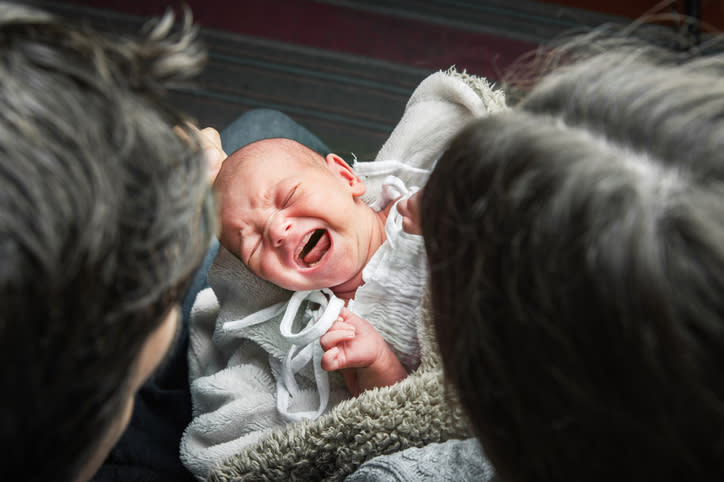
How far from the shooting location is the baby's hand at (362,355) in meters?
0.77

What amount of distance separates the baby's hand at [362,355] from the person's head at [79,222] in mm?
435

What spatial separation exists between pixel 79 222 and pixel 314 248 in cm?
61

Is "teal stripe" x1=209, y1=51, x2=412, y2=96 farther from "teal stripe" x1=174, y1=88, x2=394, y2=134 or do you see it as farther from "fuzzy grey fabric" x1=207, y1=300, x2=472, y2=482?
"fuzzy grey fabric" x1=207, y1=300, x2=472, y2=482

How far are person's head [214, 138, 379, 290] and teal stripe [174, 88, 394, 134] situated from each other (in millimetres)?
679

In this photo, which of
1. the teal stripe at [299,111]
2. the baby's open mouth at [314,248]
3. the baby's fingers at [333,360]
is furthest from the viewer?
the teal stripe at [299,111]

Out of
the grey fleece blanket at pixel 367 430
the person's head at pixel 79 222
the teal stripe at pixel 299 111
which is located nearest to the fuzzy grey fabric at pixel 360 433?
the grey fleece blanket at pixel 367 430

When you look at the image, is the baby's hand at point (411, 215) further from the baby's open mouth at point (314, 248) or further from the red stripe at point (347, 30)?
the red stripe at point (347, 30)

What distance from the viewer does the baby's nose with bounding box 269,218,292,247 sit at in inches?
32.8

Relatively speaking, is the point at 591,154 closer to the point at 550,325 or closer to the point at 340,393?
the point at 550,325

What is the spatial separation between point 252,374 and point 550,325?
721 millimetres

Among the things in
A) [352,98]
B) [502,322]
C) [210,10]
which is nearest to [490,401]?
[502,322]

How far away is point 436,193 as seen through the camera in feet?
1.23

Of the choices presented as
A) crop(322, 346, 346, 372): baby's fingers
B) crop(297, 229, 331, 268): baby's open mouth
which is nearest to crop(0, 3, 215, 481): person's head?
crop(322, 346, 346, 372): baby's fingers

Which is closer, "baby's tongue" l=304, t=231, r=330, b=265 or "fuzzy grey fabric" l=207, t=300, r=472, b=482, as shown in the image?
"fuzzy grey fabric" l=207, t=300, r=472, b=482
